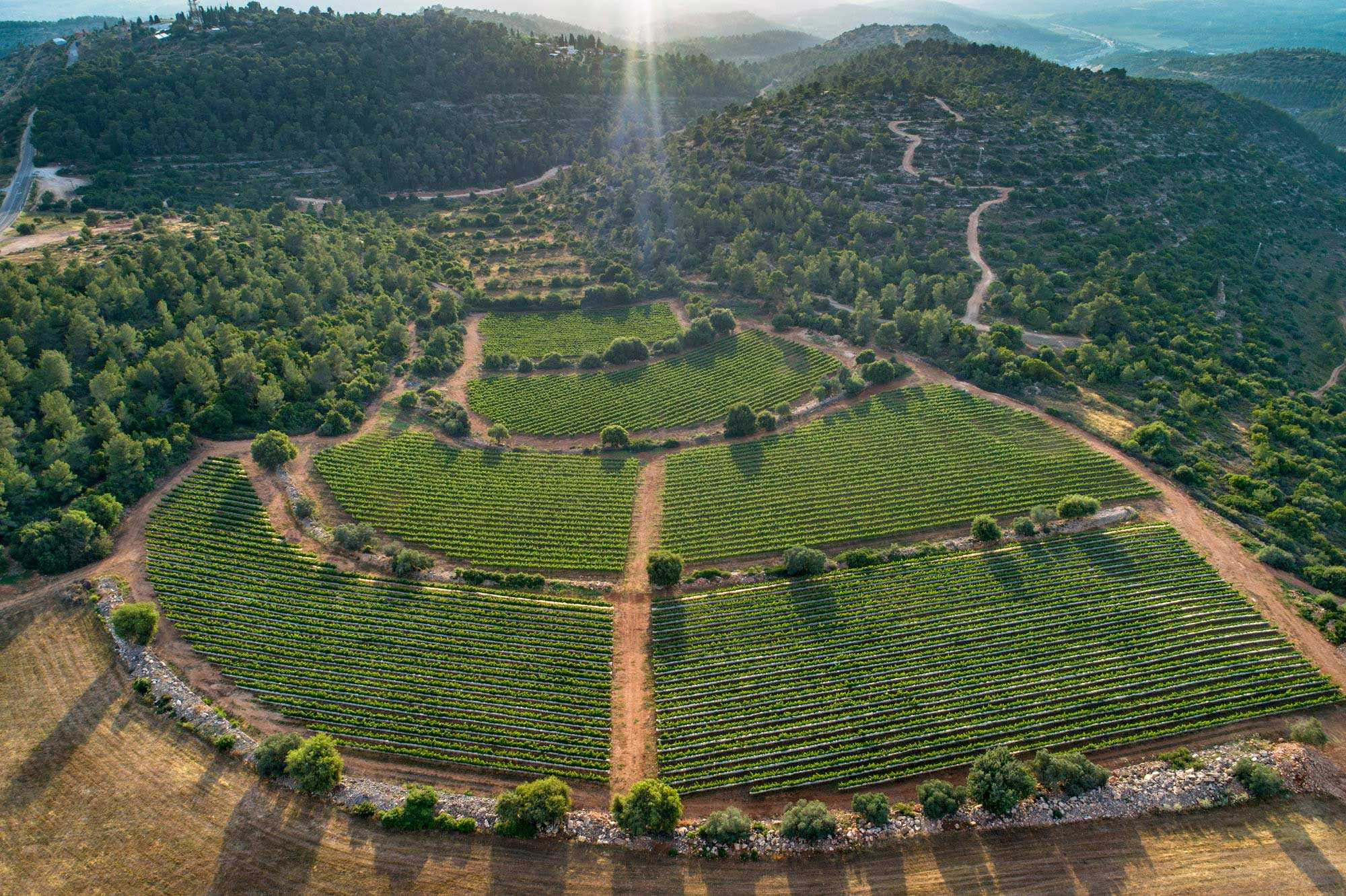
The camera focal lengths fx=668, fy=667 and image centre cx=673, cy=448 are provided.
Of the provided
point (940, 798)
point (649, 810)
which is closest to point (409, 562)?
point (649, 810)

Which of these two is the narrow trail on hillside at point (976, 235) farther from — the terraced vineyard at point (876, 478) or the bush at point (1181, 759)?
the bush at point (1181, 759)

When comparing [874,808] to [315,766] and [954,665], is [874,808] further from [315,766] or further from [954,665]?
[315,766]

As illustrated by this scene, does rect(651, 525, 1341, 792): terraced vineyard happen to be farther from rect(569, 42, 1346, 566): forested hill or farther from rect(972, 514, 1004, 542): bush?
rect(569, 42, 1346, 566): forested hill

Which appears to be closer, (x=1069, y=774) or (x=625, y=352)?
(x=1069, y=774)

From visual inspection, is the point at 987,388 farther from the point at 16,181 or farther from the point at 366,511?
the point at 16,181

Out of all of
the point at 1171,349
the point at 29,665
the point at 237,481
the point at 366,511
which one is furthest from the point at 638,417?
the point at 1171,349
